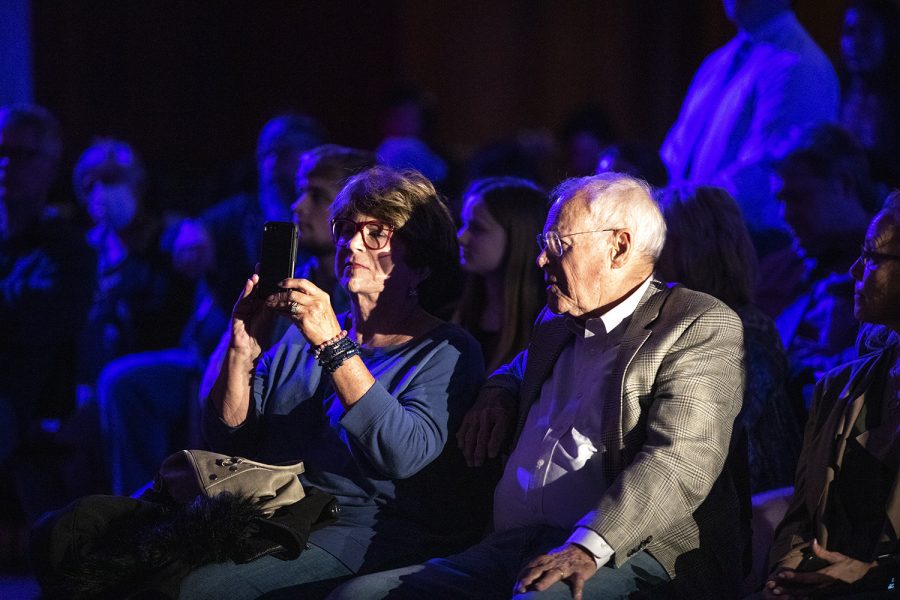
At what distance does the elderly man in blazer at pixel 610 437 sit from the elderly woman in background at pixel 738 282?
519mm

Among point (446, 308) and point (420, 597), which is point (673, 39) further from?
point (420, 597)

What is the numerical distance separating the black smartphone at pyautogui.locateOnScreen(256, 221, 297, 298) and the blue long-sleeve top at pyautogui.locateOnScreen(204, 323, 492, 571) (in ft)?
0.63

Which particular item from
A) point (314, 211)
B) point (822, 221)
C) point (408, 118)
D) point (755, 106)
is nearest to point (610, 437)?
point (822, 221)

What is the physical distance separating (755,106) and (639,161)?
55 cm

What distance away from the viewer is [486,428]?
2.43 metres

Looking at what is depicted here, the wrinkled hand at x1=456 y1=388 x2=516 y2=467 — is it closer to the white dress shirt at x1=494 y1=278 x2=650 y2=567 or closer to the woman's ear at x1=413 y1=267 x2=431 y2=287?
the white dress shirt at x1=494 y1=278 x2=650 y2=567

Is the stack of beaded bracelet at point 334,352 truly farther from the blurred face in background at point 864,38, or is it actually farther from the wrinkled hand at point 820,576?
the blurred face in background at point 864,38

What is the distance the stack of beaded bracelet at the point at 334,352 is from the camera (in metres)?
2.36

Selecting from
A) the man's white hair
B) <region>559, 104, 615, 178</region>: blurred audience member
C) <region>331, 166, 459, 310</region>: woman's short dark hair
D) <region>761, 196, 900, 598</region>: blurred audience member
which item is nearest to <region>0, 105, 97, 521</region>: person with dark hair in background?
<region>331, 166, 459, 310</region>: woman's short dark hair

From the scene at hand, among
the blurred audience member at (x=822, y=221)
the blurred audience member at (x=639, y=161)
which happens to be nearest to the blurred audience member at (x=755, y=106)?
the blurred audience member at (x=639, y=161)

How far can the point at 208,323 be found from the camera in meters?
4.45

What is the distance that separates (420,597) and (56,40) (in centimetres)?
623

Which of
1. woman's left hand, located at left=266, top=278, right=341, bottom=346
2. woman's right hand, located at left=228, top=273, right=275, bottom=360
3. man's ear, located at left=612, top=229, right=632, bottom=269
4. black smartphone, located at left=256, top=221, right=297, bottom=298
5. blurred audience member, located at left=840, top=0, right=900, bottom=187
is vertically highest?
blurred audience member, located at left=840, top=0, right=900, bottom=187

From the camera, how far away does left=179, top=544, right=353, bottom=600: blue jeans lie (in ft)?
7.49
